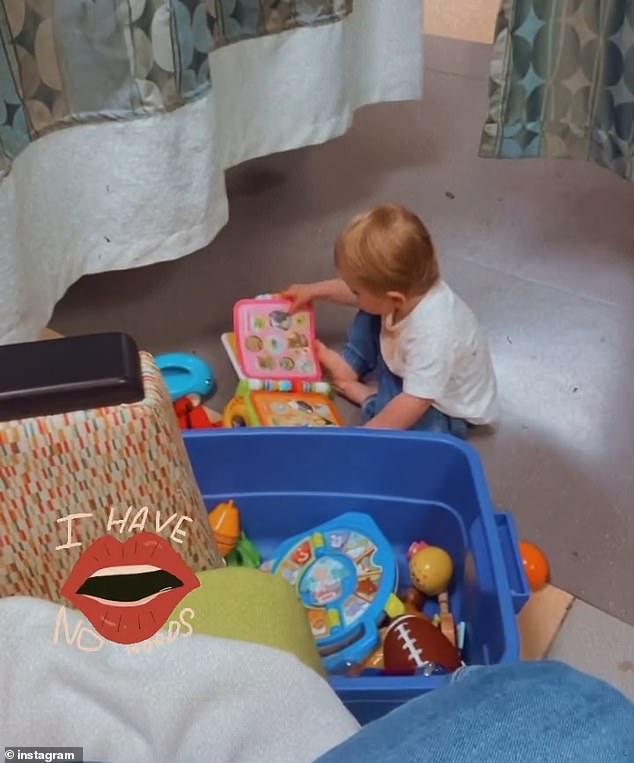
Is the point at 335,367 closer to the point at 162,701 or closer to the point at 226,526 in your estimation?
the point at 226,526

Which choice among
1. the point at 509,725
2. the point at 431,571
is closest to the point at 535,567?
the point at 431,571

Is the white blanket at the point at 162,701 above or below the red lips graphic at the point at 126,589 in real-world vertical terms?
below

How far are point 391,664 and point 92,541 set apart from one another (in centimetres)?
38

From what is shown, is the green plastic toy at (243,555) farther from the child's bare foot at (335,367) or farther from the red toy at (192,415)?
the child's bare foot at (335,367)

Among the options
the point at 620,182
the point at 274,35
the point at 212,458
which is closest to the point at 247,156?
the point at 274,35

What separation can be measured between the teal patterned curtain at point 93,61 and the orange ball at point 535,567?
2.15ft

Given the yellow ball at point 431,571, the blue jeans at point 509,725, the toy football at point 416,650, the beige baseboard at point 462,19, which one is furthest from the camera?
the beige baseboard at point 462,19

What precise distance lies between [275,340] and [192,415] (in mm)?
170

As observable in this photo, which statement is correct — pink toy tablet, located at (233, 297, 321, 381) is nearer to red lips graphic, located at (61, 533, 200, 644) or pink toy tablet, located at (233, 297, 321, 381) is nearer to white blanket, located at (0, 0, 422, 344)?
white blanket, located at (0, 0, 422, 344)

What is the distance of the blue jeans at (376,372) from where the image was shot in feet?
3.67

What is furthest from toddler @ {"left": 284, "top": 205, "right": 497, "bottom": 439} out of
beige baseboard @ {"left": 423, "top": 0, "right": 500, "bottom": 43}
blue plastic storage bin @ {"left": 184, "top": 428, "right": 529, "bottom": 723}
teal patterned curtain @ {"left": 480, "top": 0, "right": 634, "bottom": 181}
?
beige baseboard @ {"left": 423, "top": 0, "right": 500, "bottom": 43}

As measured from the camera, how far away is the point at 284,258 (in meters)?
1.46

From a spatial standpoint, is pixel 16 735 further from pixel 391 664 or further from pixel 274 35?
pixel 274 35

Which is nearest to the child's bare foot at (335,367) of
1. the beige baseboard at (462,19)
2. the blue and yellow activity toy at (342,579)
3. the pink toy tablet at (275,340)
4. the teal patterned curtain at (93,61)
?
the pink toy tablet at (275,340)
